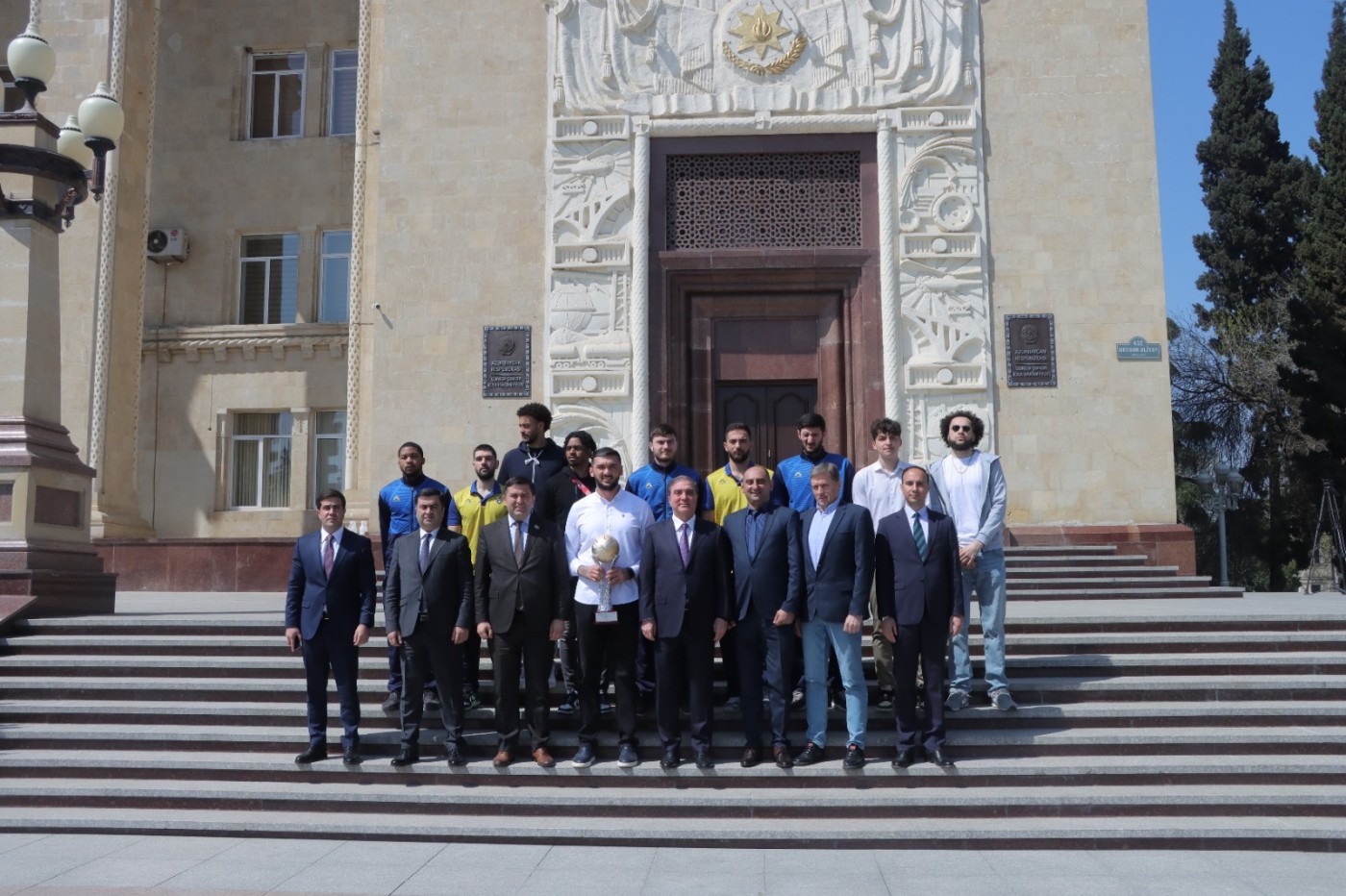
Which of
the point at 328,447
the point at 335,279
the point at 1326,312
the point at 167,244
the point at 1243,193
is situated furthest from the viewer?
the point at 1243,193

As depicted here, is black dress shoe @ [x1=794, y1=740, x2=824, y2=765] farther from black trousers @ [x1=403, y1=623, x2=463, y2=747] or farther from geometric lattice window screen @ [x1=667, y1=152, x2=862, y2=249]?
geometric lattice window screen @ [x1=667, y1=152, x2=862, y2=249]

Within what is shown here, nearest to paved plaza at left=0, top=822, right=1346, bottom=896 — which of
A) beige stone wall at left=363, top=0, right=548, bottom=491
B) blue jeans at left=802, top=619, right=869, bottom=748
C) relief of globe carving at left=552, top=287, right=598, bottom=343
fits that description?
blue jeans at left=802, top=619, right=869, bottom=748

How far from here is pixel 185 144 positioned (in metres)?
18.8

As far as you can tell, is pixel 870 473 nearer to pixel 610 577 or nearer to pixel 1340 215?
pixel 610 577

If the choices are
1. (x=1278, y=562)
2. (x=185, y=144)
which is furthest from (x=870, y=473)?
(x=1278, y=562)

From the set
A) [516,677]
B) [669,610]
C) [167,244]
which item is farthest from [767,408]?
[167,244]

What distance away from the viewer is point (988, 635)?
24.7 feet

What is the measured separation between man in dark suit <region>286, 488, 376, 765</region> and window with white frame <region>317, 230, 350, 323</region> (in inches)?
452

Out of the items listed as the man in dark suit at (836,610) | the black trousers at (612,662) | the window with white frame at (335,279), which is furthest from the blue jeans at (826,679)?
the window with white frame at (335,279)

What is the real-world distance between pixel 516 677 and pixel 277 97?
14.6 meters

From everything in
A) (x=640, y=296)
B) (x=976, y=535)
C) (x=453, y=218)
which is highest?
(x=453, y=218)

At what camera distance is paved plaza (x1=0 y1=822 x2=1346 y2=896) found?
5.47 meters

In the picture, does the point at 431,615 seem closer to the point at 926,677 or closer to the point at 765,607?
the point at 765,607

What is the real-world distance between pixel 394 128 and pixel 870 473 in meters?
9.30
